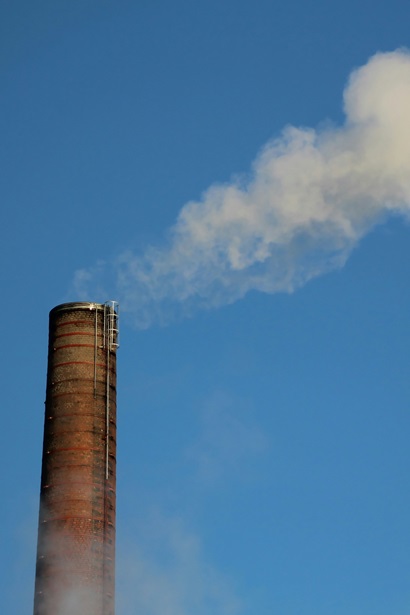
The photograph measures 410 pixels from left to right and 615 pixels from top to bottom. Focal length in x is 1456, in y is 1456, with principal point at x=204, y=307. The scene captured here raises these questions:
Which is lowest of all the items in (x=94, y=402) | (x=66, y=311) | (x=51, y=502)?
(x=51, y=502)

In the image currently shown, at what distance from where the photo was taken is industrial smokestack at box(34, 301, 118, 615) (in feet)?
201

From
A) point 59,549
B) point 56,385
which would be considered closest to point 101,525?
point 59,549

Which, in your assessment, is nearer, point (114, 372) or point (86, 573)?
point (86, 573)

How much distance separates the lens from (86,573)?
61250 millimetres

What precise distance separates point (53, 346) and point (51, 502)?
713 centimetres

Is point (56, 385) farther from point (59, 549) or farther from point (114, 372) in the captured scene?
point (59, 549)

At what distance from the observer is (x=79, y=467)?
62.9 metres

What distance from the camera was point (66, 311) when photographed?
65375mm

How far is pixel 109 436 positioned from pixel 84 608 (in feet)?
Result: 25.5

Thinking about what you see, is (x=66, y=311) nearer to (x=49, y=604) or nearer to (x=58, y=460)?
(x=58, y=460)

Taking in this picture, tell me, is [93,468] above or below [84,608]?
above

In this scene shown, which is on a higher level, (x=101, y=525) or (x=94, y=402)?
(x=94, y=402)

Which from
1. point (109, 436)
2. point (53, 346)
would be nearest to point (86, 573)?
point (109, 436)

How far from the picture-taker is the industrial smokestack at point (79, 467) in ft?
201
